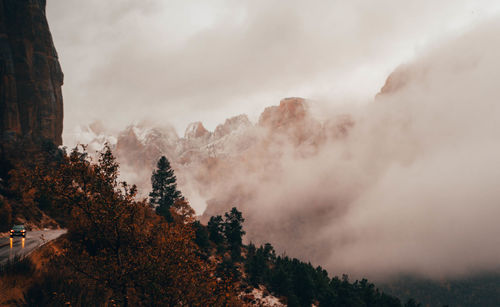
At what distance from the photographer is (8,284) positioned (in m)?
15.9

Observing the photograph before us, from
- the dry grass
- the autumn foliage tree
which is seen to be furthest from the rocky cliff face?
the autumn foliage tree

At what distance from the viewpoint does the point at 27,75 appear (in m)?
110

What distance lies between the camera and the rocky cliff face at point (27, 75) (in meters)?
102

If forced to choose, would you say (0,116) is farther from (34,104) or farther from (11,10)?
(11,10)

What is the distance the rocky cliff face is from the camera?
4003 inches

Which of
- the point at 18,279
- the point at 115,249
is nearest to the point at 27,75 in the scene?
the point at 18,279

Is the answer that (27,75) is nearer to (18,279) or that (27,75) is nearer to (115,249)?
(18,279)

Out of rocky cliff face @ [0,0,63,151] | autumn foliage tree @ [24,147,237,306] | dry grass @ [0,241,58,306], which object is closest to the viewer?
dry grass @ [0,241,58,306]

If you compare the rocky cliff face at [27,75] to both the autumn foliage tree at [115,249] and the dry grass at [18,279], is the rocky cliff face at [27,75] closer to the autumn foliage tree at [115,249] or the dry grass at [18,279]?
the dry grass at [18,279]

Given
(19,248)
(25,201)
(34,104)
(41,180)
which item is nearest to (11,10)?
(34,104)

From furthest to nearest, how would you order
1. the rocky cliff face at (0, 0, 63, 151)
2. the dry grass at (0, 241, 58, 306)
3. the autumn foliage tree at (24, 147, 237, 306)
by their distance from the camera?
1. the rocky cliff face at (0, 0, 63, 151)
2. the autumn foliage tree at (24, 147, 237, 306)
3. the dry grass at (0, 241, 58, 306)

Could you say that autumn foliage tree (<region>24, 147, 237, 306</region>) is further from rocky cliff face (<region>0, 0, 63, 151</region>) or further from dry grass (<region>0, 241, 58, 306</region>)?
rocky cliff face (<region>0, 0, 63, 151</region>)

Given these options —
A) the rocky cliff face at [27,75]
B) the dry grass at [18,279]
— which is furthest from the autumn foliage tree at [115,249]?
the rocky cliff face at [27,75]

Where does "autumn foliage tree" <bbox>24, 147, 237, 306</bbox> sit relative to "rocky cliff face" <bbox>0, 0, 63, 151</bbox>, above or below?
below
